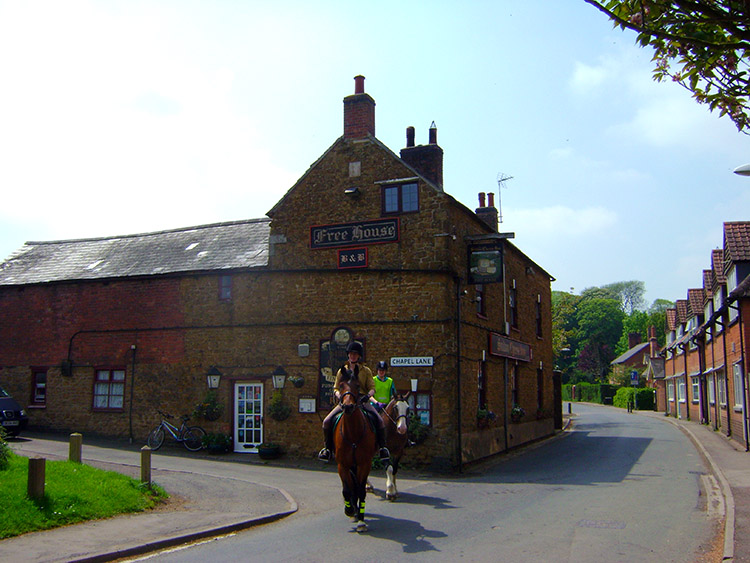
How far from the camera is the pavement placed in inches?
334

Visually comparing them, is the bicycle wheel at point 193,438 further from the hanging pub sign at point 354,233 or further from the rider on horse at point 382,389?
the rider on horse at point 382,389

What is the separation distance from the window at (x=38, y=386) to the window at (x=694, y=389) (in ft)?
113

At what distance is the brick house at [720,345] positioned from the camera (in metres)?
23.8

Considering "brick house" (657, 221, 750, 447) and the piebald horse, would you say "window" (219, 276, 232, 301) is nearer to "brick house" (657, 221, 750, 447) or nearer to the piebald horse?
the piebald horse

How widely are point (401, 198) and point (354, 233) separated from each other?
1776mm

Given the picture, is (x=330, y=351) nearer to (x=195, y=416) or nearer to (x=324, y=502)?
(x=195, y=416)

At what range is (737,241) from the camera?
84.2 ft

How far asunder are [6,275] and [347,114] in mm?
15405

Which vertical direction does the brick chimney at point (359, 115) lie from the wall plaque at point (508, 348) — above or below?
above

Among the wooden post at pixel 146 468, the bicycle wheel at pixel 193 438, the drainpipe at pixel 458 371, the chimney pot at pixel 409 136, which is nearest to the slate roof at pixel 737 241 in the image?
the drainpipe at pixel 458 371

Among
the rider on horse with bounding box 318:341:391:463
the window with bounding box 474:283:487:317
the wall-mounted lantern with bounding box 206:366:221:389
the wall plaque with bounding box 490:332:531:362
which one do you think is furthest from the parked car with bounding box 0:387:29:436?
the wall plaque with bounding box 490:332:531:362

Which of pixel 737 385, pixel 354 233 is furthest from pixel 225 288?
pixel 737 385

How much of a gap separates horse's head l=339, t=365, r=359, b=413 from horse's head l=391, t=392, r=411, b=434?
3208 mm

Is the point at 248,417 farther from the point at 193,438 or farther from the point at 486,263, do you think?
the point at 486,263
